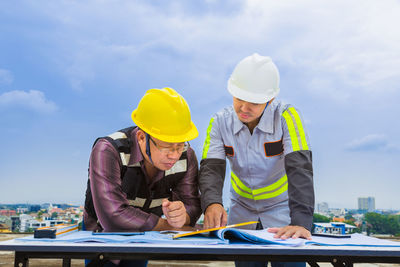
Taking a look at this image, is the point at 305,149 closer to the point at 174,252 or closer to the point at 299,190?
the point at 299,190

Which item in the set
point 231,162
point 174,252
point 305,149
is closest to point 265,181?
point 231,162

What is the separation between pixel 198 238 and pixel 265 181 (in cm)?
113

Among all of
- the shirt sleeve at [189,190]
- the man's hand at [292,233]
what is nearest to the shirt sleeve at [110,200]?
the shirt sleeve at [189,190]

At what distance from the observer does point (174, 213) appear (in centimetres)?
198

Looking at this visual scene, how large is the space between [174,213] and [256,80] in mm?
1029

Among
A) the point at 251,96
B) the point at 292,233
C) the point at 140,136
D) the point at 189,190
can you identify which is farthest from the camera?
the point at 251,96

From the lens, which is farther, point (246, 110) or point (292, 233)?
point (246, 110)

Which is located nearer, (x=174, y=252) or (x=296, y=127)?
(x=174, y=252)

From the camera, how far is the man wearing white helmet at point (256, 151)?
7.55 feet

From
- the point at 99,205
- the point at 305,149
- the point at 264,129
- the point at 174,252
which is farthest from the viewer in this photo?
the point at 264,129

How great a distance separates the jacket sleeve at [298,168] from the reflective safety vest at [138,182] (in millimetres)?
637

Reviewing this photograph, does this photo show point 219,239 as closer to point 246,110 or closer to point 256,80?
point 246,110

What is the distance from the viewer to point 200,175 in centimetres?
240

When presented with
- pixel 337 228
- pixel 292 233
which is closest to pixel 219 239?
pixel 292 233
